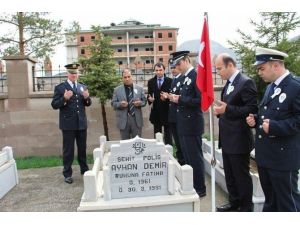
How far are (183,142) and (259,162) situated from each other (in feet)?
4.86

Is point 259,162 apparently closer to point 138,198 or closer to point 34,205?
point 138,198

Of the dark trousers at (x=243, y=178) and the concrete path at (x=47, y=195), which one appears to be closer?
the dark trousers at (x=243, y=178)

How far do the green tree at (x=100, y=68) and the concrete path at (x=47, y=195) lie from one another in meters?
1.79

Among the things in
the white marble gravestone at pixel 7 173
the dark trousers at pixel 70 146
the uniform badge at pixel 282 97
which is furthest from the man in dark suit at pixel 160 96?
the uniform badge at pixel 282 97

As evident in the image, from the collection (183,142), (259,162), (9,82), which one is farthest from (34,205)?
(9,82)

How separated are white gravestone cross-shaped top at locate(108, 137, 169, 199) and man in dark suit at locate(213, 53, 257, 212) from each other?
0.75 meters

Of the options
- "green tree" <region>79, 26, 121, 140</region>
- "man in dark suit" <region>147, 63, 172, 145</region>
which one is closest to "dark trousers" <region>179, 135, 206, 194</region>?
"man in dark suit" <region>147, 63, 172, 145</region>

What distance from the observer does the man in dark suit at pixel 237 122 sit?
3.74 metres

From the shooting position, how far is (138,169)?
3709mm

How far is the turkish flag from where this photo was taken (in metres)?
3.77

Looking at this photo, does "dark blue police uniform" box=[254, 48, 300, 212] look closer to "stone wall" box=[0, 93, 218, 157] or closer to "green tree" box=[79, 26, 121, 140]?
"green tree" box=[79, 26, 121, 140]

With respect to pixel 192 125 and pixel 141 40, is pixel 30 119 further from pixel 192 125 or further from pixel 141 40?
pixel 141 40

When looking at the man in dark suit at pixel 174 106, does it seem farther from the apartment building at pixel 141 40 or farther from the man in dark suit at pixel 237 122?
the apartment building at pixel 141 40

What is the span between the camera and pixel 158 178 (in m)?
3.77
